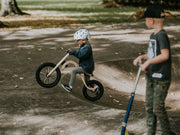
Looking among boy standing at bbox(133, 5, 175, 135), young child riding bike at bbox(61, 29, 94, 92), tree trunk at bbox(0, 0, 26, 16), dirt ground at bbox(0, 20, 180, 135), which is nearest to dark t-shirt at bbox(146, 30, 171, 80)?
boy standing at bbox(133, 5, 175, 135)

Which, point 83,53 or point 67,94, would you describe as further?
point 67,94

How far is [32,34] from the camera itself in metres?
14.2

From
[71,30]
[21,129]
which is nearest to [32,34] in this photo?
[71,30]

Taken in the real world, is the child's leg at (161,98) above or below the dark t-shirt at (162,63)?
below

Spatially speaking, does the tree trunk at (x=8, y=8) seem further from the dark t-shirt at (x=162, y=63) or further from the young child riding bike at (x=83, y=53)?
the dark t-shirt at (x=162, y=63)

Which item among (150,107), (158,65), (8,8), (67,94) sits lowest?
(67,94)

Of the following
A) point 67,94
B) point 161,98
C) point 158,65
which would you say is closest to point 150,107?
point 161,98

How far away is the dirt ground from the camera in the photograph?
498 cm

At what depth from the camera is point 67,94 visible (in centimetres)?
657

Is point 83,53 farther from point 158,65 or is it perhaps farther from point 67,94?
point 158,65

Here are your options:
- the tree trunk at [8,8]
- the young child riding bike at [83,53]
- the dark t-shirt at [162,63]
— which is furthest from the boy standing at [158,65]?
the tree trunk at [8,8]

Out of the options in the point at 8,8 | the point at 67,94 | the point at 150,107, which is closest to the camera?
the point at 150,107

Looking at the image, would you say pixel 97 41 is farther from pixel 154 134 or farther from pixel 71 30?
pixel 154 134

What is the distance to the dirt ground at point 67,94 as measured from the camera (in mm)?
4984
